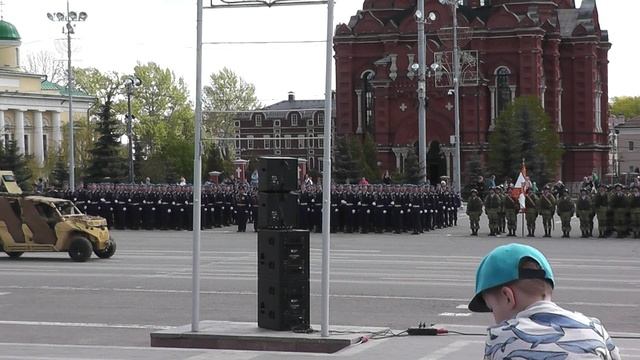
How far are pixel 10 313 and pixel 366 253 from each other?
1300 cm

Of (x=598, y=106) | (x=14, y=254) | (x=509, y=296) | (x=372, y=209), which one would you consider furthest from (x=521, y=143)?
(x=509, y=296)

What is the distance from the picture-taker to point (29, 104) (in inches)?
3866

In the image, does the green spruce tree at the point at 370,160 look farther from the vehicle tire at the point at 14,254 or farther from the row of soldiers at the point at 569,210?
the vehicle tire at the point at 14,254

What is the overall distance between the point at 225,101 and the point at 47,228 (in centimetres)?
1054

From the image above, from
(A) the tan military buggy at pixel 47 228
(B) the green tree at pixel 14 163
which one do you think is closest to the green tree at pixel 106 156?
(B) the green tree at pixel 14 163

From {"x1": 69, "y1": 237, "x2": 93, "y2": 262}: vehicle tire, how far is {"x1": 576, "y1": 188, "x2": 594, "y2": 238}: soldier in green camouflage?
51.4 ft

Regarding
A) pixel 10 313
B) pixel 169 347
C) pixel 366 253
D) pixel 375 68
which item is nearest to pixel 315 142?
pixel 10 313

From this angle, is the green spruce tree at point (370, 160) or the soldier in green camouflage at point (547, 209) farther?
the green spruce tree at point (370, 160)

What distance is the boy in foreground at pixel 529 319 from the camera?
383 cm

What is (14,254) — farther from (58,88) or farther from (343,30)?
(58,88)

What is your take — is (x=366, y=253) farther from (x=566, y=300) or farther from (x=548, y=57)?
(x=548, y=57)

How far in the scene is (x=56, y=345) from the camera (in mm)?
14680

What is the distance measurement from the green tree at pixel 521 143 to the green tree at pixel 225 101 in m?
48.5

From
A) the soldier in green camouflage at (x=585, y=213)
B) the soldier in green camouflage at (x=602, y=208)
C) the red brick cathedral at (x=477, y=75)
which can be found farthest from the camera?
the red brick cathedral at (x=477, y=75)
